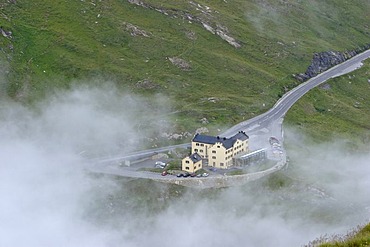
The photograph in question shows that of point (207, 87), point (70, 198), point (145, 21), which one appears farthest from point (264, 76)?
point (70, 198)

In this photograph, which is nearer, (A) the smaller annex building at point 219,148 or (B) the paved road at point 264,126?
(B) the paved road at point 264,126

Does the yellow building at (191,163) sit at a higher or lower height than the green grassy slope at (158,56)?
higher

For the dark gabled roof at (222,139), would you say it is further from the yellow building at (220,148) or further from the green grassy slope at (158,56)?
the green grassy slope at (158,56)

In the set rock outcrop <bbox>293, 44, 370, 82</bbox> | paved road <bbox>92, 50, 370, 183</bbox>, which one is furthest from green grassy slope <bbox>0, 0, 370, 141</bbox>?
paved road <bbox>92, 50, 370, 183</bbox>

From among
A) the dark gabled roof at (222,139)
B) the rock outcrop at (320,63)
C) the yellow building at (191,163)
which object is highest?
the dark gabled roof at (222,139)

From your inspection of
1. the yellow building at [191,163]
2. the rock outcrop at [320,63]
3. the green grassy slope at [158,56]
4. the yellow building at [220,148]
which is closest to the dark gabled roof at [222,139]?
the yellow building at [220,148]

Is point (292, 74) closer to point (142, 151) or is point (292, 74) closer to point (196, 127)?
point (196, 127)

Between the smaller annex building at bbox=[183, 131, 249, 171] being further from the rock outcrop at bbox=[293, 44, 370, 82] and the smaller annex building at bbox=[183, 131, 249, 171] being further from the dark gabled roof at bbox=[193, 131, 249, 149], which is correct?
the rock outcrop at bbox=[293, 44, 370, 82]

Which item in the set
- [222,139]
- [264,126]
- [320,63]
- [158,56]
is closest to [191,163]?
[222,139]
